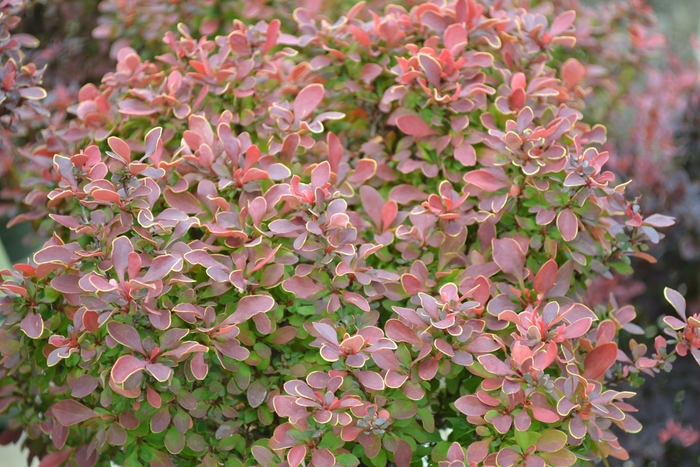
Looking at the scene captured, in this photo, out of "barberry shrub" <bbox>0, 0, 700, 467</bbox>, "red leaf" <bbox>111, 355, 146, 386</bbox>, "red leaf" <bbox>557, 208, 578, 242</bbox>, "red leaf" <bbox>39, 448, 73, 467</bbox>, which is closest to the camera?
"red leaf" <bbox>111, 355, 146, 386</bbox>

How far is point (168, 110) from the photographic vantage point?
5.18 feet

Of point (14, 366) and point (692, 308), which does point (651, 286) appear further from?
point (14, 366)

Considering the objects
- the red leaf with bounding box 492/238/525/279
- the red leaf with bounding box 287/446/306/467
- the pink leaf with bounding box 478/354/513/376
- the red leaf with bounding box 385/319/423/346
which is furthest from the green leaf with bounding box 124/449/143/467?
the red leaf with bounding box 492/238/525/279

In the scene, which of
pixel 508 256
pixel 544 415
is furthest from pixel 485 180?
pixel 544 415

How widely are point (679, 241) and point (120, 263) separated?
191 centimetres

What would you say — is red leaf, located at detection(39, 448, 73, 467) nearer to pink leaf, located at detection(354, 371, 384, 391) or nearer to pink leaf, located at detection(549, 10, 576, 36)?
pink leaf, located at detection(354, 371, 384, 391)

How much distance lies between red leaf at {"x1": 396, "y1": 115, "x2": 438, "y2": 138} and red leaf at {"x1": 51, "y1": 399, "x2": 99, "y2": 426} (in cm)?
90

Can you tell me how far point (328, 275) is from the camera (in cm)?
136

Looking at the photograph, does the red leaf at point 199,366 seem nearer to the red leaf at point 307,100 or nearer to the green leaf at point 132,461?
the green leaf at point 132,461

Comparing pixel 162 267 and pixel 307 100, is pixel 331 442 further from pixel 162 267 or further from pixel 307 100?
pixel 307 100

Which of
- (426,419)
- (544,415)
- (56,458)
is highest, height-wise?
(544,415)

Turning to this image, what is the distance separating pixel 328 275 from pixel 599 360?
0.57 metres

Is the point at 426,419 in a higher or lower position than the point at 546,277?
lower

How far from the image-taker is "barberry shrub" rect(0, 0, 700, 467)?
1.23 metres
